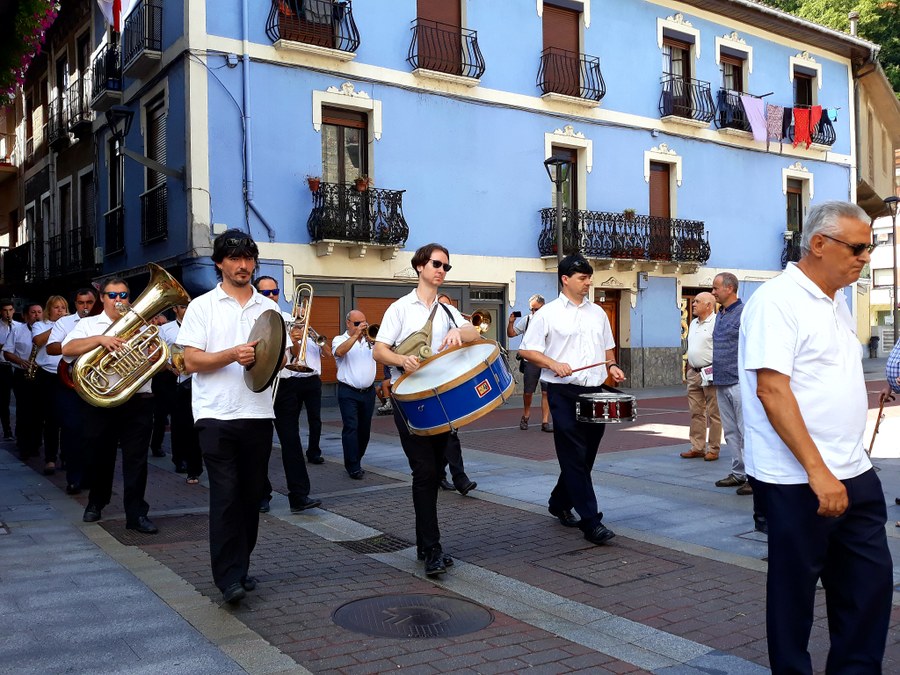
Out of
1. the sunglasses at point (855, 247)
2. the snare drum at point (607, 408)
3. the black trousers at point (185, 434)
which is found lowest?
the black trousers at point (185, 434)

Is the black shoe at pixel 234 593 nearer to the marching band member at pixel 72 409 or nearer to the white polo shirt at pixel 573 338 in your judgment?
the white polo shirt at pixel 573 338

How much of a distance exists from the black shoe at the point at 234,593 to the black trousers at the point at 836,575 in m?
2.73

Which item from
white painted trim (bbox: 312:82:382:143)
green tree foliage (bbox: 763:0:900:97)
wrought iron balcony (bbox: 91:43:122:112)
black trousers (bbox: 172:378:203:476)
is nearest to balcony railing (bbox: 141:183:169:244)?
wrought iron balcony (bbox: 91:43:122:112)

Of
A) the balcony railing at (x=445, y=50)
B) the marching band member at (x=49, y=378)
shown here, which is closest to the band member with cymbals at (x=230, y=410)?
the marching band member at (x=49, y=378)

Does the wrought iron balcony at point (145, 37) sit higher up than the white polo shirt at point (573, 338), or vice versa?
the wrought iron balcony at point (145, 37)

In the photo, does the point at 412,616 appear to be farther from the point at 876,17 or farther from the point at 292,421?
the point at 876,17

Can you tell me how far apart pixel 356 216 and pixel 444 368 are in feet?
40.0

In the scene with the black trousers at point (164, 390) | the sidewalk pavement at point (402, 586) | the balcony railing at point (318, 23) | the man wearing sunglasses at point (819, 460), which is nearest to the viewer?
the man wearing sunglasses at point (819, 460)

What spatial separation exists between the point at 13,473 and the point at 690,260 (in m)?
17.4

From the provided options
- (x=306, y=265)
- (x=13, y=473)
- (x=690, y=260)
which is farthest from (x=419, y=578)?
(x=690, y=260)

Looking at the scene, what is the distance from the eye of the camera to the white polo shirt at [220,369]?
4.77m

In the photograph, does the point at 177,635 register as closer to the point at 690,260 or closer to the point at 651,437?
the point at 651,437

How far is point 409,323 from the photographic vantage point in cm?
554

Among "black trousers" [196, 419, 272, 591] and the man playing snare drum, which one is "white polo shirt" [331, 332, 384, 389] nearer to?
the man playing snare drum
